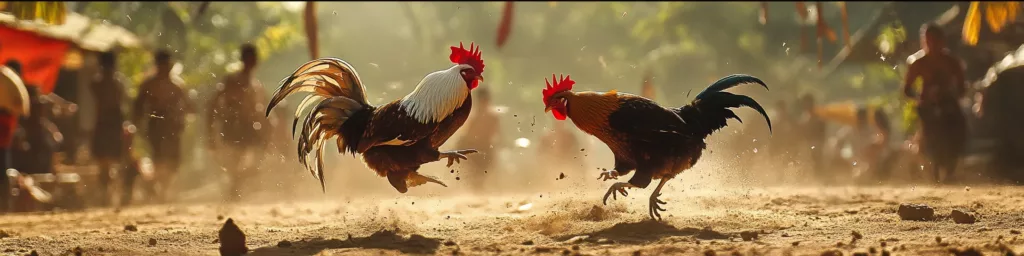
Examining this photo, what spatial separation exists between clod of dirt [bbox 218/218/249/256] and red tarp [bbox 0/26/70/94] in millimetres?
8937

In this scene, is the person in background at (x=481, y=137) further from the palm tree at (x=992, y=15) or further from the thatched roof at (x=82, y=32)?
the palm tree at (x=992, y=15)

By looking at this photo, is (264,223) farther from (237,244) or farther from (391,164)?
(237,244)

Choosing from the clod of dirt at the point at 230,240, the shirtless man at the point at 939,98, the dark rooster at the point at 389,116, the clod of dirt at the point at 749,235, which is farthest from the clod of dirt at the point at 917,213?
the shirtless man at the point at 939,98

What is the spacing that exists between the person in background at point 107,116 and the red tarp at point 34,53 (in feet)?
5.07

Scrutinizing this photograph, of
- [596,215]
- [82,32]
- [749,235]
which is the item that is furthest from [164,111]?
[749,235]

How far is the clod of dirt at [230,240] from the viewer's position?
5559 mm

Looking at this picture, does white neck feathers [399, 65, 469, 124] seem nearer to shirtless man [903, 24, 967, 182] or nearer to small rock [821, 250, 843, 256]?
small rock [821, 250, 843, 256]

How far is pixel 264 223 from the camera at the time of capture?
7.86 m

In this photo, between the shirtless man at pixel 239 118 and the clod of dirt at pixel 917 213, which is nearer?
the clod of dirt at pixel 917 213

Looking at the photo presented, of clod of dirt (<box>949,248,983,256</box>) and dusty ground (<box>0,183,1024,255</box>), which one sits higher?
dusty ground (<box>0,183,1024,255</box>)

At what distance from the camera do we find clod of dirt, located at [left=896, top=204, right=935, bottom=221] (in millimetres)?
6642

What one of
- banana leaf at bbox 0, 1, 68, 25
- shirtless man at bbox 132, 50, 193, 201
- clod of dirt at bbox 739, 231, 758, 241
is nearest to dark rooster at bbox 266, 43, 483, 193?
clod of dirt at bbox 739, 231, 758, 241

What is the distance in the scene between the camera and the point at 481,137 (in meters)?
14.2

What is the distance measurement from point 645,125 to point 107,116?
823cm
